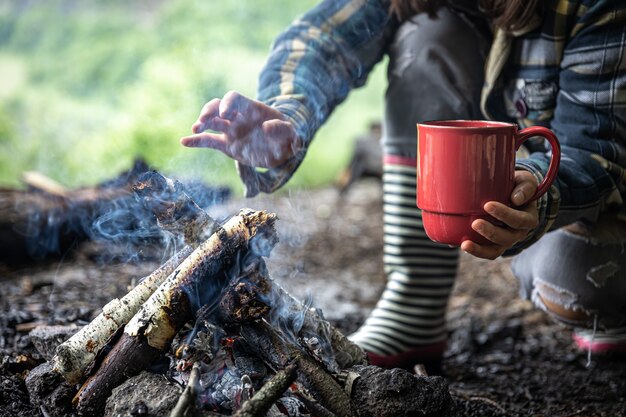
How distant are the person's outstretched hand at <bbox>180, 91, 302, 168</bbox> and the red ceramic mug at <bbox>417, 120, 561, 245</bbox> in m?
0.41

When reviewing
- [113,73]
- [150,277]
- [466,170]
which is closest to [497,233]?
[466,170]

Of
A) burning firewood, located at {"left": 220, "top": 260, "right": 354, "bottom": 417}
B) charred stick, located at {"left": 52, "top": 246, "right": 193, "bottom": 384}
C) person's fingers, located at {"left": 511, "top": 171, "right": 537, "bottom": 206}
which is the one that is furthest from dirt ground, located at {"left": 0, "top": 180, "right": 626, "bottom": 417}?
person's fingers, located at {"left": 511, "top": 171, "right": 537, "bottom": 206}

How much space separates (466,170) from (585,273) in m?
0.83

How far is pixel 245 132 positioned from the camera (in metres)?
1.62

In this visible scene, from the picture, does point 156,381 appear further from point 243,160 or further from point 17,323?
point 17,323

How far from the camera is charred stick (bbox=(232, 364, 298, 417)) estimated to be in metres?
1.23

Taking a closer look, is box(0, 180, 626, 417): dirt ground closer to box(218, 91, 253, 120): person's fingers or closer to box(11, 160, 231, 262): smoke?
box(11, 160, 231, 262): smoke

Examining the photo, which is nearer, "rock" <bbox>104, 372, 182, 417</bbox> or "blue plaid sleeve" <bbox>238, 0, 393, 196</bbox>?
"rock" <bbox>104, 372, 182, 417</bbox>

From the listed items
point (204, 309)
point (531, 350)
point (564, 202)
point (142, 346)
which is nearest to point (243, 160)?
point (204, 309)

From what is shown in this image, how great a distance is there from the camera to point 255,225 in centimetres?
145

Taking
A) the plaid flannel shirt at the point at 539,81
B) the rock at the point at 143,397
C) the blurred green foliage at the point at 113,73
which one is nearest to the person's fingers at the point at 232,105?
the plaid flannel shirt at the point at 539,81

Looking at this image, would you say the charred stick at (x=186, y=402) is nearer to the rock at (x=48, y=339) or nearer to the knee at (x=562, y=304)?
the rock at (x=48, y=339)

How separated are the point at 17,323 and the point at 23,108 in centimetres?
355

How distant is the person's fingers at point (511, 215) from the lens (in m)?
1.33
